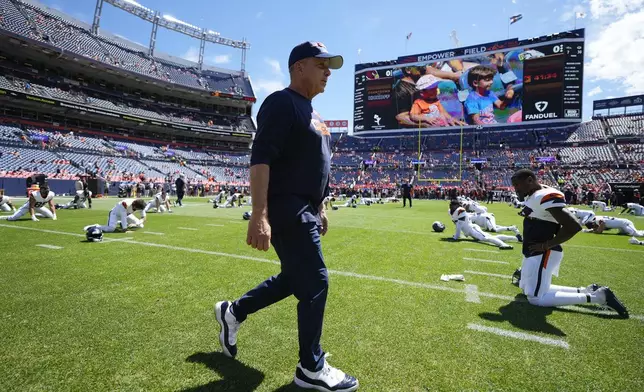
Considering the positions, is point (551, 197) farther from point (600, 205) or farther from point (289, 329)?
point (600, 205)

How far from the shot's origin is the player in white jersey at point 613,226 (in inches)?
397

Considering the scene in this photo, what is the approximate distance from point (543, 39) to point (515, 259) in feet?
171

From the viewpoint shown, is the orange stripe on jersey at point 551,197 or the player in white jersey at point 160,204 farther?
the player in white jersey at point 160,204

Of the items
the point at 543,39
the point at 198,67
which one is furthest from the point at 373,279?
the point at 198,67

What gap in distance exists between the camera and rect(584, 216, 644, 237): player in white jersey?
1009 centimetres

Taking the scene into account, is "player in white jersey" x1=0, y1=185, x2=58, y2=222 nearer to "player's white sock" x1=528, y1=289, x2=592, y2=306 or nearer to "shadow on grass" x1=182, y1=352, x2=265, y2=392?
"shadow on grass" x1=182, y1=352, x2=265, y2=392

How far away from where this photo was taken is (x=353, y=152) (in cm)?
6297

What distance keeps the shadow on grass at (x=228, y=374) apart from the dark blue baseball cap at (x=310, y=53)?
2.09 meters

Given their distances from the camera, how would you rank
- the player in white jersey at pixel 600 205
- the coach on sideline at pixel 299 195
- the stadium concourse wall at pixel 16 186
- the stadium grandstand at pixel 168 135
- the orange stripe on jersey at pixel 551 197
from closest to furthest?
the coach on sideline at pixel 299 195 < the orange stripe on jersey at pixel 551 197 < the player in white jersey at pixel 600 205 < the stadium concourse wall at pixel 16 186 < the stadium grandstand at pixel 168 135

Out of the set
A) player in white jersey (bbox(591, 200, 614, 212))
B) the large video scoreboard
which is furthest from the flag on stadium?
player in white jersey (bbox(591, 200, 614, 212))

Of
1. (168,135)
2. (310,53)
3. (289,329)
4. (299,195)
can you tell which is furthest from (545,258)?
(168,135)

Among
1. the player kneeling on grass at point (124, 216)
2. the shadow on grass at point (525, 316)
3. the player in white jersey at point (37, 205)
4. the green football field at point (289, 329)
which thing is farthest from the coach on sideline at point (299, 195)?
the player in white jersey at point (37, 205)

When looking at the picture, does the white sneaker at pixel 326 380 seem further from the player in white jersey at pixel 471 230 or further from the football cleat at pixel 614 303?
the player in white jersey at pixel 471 230

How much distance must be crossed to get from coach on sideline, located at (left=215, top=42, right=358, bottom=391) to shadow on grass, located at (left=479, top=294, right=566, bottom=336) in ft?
6.61
